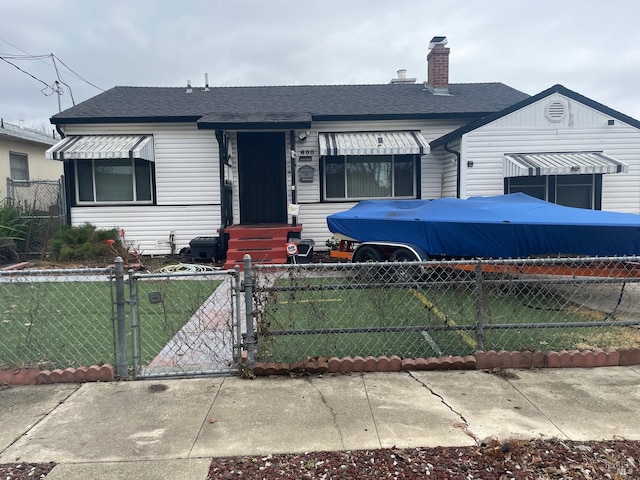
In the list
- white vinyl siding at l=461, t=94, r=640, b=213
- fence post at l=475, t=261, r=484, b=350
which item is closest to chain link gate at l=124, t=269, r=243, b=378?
fence post at l=475, t=261, r=484, b=350

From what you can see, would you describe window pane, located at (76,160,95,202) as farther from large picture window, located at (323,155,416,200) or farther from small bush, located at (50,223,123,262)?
large picture window, located at (323,155,416,200)

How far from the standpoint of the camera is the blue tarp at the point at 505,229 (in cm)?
624

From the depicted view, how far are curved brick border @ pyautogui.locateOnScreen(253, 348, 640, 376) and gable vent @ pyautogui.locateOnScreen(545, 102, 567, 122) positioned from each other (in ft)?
26.6

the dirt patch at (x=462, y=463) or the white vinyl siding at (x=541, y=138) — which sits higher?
the white vinyl siding at (x=541, y=138)

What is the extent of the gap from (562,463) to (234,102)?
1283cm

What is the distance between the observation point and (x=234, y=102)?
13.6m

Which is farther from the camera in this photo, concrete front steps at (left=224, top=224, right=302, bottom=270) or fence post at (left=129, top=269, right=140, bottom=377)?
concrete front steps at (left=224, top=224, right=302, bottom=270)

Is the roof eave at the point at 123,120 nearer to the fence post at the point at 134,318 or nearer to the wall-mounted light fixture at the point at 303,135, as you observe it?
the wall-mounted light fixture at the point at 303,135

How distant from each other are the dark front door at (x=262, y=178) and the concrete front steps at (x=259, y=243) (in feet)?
5.21

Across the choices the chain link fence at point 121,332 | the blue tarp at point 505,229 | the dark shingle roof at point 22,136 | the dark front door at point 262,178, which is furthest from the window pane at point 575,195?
the dark shingle roof at point 22,136

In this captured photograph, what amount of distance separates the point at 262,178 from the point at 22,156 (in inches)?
441

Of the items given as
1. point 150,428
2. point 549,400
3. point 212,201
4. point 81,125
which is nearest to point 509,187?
point 212,201

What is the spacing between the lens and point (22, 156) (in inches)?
696

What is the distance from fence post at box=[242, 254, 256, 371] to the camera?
13.5ft
